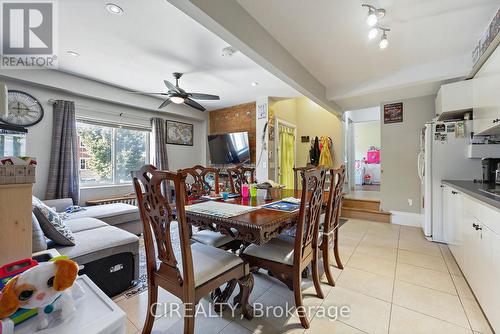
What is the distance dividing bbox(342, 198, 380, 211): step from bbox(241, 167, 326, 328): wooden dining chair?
3.11 meters

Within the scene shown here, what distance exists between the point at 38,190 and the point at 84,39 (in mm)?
2421

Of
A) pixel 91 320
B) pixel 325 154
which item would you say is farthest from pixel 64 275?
pixel 325 154

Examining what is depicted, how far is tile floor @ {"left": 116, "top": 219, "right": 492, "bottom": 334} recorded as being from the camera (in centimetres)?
147

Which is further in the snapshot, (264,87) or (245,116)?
(245,116)

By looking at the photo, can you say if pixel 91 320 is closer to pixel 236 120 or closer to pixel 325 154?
pixel 236 120

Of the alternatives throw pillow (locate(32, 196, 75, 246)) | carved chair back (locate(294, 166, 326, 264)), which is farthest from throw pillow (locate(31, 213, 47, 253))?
carved chair back (locate(294, 166, 326, 264))

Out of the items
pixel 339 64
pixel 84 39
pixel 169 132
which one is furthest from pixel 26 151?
pixel 339 64

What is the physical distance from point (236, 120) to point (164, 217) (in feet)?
13.7

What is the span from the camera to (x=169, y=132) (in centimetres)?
496

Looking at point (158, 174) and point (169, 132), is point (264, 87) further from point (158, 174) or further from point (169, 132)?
point (158, 174)

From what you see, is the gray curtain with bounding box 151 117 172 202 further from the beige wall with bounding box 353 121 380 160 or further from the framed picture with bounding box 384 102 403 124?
the beige wall with bounding box 353 121 380 160

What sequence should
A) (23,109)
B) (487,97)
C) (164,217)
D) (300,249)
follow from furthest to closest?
(23,109) < (487,97) < (300,249) < (164,217)

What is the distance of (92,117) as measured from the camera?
380 centimetres

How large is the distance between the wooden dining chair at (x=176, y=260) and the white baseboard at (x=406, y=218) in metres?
3.59
